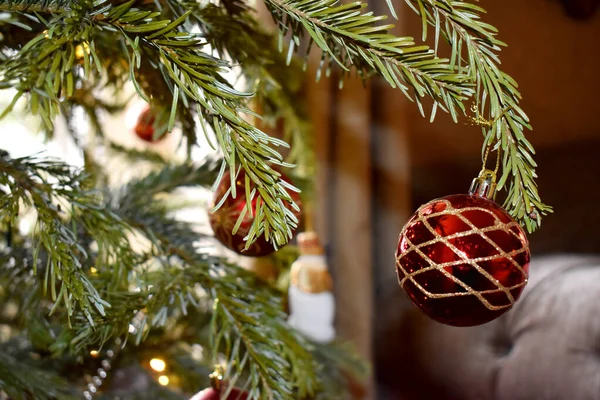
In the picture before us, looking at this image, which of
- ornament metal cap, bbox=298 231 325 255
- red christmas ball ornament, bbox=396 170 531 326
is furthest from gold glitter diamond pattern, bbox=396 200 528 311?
ornament metal cap, bbox=298 231 325 255

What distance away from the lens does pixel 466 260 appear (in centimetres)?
31

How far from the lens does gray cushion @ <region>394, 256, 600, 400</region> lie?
2.25ft

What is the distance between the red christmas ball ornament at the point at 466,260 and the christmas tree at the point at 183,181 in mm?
26

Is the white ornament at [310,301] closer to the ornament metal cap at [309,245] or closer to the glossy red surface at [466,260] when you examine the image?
the ornament metal cap at [309,245]

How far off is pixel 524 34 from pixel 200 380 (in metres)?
0.69

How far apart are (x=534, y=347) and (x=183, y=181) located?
49 cm

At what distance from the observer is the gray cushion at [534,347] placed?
686 millimetres

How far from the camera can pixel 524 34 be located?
3.00 ft

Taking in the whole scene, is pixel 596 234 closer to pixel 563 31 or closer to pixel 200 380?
pixel 563 31

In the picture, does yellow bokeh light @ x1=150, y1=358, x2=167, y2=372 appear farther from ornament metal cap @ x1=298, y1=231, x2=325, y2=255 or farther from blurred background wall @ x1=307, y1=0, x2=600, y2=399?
blurred background wall @ x1=307, y1=0, x2=600, y2=399

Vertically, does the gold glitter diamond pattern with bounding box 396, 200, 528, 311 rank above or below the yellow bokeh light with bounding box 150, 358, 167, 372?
above

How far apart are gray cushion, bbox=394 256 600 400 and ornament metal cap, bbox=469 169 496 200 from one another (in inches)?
16.0

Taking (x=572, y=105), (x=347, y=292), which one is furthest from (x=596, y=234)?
(x=347, y=292)

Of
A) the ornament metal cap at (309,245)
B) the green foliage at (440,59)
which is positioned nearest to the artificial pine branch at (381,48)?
the green foliage at (440,59)
